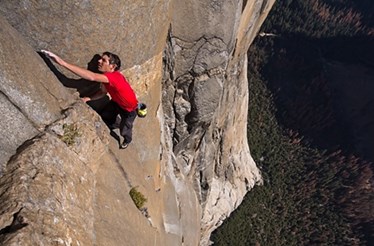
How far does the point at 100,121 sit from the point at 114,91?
0.86 m

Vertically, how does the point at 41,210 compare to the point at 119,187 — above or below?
above

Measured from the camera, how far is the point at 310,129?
69438 mm

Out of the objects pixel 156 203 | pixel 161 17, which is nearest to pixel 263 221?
pixel 156 203

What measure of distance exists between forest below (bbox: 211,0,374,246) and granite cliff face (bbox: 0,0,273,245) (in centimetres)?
2510

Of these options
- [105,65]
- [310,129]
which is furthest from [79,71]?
[310,129]

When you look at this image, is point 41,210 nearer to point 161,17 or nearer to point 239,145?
point 161,17

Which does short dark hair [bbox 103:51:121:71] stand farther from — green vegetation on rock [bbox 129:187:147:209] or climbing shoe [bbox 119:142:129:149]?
green vegetation on rock [bbox 129:187:147:209]

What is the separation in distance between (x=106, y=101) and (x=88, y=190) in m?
3.14

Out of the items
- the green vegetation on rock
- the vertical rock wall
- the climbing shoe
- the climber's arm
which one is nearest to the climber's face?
the climber's arm

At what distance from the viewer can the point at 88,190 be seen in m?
9.13

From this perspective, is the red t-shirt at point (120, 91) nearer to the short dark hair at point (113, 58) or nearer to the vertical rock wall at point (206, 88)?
the short dark hair at point (113, 58)

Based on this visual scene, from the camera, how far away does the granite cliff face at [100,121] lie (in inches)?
297

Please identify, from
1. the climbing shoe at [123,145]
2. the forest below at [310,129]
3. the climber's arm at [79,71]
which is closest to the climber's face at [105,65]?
the climber's arm at [79,71]

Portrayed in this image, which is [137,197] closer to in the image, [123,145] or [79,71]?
[123,145]
